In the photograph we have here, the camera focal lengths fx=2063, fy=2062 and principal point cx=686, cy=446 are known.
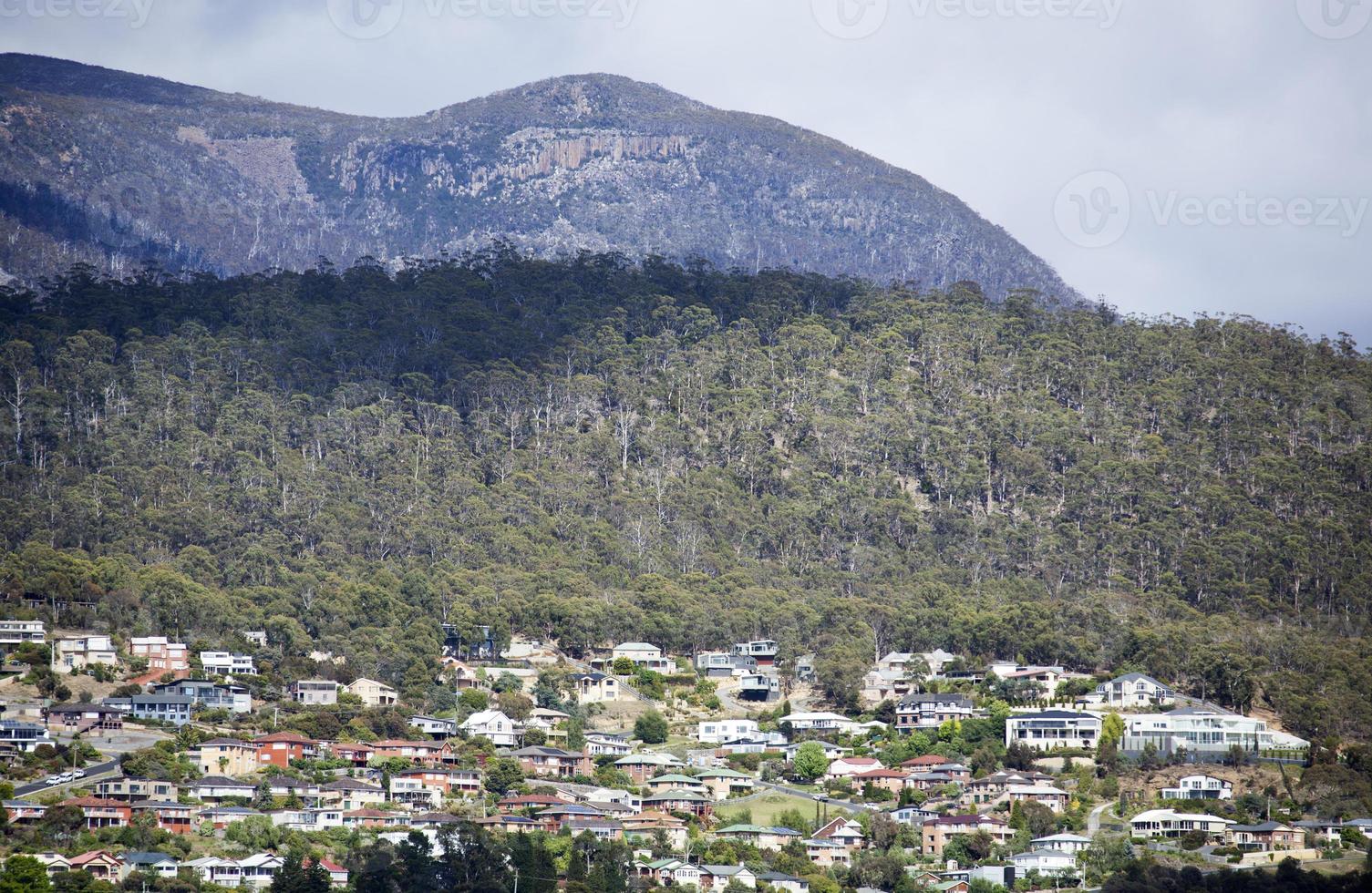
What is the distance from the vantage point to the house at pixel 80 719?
6825cm

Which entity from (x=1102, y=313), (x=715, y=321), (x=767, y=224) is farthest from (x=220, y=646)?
(x=767, y=224)

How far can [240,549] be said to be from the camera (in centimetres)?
8869

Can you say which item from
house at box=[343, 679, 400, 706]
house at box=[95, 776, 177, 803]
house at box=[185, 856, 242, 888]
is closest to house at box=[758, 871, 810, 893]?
house at box=[185, 856, 242, 888]

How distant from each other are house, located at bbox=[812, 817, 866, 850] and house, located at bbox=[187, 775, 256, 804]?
17465mm

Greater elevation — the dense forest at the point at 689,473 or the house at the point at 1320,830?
the dense forest at the point at 689,473

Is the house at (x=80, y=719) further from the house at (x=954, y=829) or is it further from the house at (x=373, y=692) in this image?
the house at (x=954, y=829)

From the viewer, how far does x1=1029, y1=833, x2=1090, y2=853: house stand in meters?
61.7

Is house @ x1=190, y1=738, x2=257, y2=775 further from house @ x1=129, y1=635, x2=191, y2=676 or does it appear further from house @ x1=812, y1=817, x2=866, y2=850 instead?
house @ x1=812, y1=817, x2=866, y2=850

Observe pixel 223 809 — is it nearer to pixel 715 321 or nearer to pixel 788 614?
pixel 788 614

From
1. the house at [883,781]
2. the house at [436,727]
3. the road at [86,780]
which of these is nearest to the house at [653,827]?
the house at [883,781]

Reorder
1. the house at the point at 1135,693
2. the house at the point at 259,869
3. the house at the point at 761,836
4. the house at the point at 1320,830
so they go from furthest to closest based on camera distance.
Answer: the house at the point at 1135,693
the house at the point at 761,836
the house at the point at 1320,830
the house at the point at 259,869

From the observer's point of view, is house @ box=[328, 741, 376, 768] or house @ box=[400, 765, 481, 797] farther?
house @ box=[328, 741, 376, 768]

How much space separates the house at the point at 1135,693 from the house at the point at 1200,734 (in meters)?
2.97

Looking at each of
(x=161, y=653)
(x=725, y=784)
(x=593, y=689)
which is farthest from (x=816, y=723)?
(x=161, y=653)
